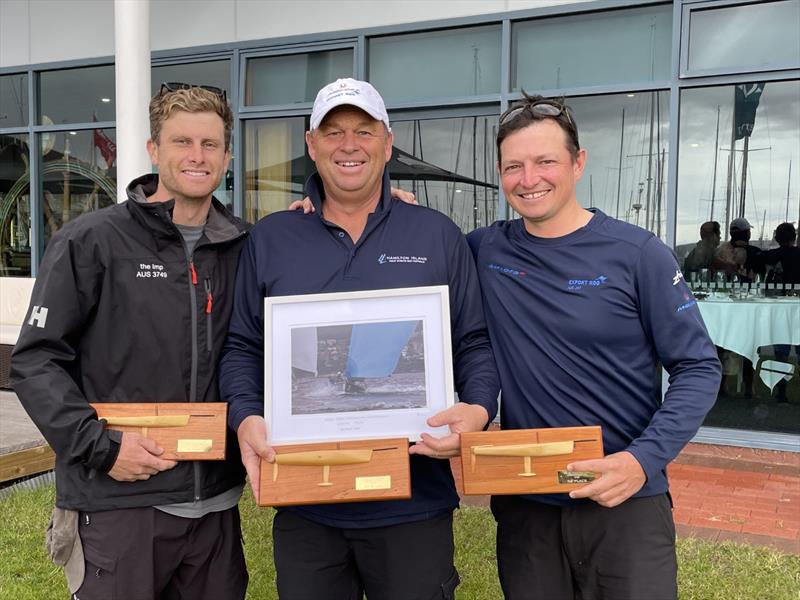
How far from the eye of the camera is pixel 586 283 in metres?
2.05

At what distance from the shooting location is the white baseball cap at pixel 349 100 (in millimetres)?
2199

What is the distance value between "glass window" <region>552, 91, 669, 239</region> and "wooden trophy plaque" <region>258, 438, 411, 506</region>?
4.96m

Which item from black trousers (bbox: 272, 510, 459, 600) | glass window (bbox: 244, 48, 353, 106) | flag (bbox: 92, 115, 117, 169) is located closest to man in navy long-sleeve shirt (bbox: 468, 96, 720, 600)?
black trousers (bbox: 272, 510, 459, 600)

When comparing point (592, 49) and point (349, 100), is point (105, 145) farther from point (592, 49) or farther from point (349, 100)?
point (349, 100)

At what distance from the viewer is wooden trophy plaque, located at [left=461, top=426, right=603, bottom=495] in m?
1.85

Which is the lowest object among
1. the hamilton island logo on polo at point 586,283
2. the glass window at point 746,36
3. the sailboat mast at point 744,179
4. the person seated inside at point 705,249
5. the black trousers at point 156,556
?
the black trousers at point 156,556

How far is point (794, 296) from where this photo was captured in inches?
237

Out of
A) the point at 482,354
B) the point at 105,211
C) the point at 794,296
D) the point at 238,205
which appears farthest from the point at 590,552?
the point at 238,205

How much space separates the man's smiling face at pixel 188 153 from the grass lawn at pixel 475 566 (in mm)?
2284

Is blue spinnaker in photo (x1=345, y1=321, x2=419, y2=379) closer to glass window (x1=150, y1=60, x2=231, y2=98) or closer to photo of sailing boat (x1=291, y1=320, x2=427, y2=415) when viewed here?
photo of sailing boat (x1=291, y1=320, x2=427, y2=415)

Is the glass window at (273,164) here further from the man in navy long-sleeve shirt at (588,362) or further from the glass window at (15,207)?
the man in navy long-sleeve shirt at (588,362)

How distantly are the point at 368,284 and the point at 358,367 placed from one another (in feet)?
0.88

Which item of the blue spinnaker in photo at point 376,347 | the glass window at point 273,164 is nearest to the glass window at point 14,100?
the glass window at point 273,164

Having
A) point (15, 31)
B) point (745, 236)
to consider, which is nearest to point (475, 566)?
point (745, 236)
